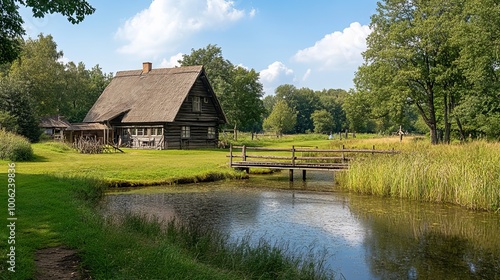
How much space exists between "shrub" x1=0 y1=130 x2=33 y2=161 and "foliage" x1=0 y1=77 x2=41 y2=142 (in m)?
14.8

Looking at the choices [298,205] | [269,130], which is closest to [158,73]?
[298,205]

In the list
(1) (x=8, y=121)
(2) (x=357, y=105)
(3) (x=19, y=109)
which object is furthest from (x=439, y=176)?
(3) (x=19, y=109)

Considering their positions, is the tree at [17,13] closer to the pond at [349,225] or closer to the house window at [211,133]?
the pond at [349,225]

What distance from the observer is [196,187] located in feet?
64.6

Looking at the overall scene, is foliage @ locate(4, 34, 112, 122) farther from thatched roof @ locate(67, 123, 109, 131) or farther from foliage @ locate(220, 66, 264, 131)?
foliage @ locate(220, 66, 264, 131)

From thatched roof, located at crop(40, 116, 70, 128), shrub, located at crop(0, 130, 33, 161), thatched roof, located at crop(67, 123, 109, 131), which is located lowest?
shrub, located at crop(0, 130, 33, 161)

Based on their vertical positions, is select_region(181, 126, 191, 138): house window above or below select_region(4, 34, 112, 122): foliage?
below

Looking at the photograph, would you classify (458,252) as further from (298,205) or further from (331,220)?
(298,205)

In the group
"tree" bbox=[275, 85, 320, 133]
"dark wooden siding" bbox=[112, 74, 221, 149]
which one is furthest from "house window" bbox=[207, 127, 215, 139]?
"tree" bbox=[275, 85, 320, 133]

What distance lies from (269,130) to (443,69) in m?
66.7

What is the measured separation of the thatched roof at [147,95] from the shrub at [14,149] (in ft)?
46.8

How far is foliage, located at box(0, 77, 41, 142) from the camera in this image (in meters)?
38.4

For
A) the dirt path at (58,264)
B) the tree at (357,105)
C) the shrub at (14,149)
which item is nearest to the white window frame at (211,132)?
the tree at (357,105)

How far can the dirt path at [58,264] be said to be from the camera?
608 cm
